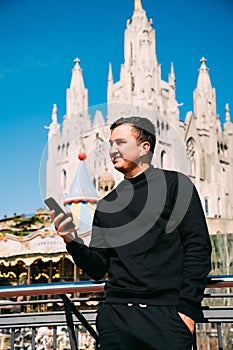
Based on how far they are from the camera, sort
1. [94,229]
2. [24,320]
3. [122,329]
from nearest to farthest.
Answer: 1. [122,329]
2. [94,229]
3. [24,320]

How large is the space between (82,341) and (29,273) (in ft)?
26.1

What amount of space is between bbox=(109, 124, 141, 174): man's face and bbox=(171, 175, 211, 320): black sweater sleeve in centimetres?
23

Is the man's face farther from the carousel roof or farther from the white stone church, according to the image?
the white stone church

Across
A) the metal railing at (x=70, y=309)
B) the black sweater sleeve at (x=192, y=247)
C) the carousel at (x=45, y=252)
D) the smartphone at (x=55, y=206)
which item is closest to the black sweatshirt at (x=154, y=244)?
the black sweater sleeve at (x=192, y=247)

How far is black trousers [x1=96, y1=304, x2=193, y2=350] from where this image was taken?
185 centimetres

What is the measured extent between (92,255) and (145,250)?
318 mm

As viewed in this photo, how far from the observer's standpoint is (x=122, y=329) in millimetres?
1929

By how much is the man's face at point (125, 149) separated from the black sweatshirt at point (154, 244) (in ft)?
0.26

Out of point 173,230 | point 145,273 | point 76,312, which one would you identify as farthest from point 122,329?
point 76,312

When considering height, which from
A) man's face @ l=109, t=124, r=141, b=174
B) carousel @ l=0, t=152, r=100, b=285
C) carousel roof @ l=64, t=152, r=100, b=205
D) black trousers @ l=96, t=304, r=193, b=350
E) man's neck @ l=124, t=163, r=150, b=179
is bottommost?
black trousers @ l=96, t=304, r=193, b=350

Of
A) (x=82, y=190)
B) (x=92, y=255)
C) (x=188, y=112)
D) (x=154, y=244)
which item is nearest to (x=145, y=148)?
(x=154, y=244)

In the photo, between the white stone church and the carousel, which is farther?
the white stone church

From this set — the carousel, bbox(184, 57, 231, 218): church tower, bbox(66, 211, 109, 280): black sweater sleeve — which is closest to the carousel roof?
the carousel

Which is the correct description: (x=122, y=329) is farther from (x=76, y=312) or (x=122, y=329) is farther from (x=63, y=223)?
(x=76, y=312)
